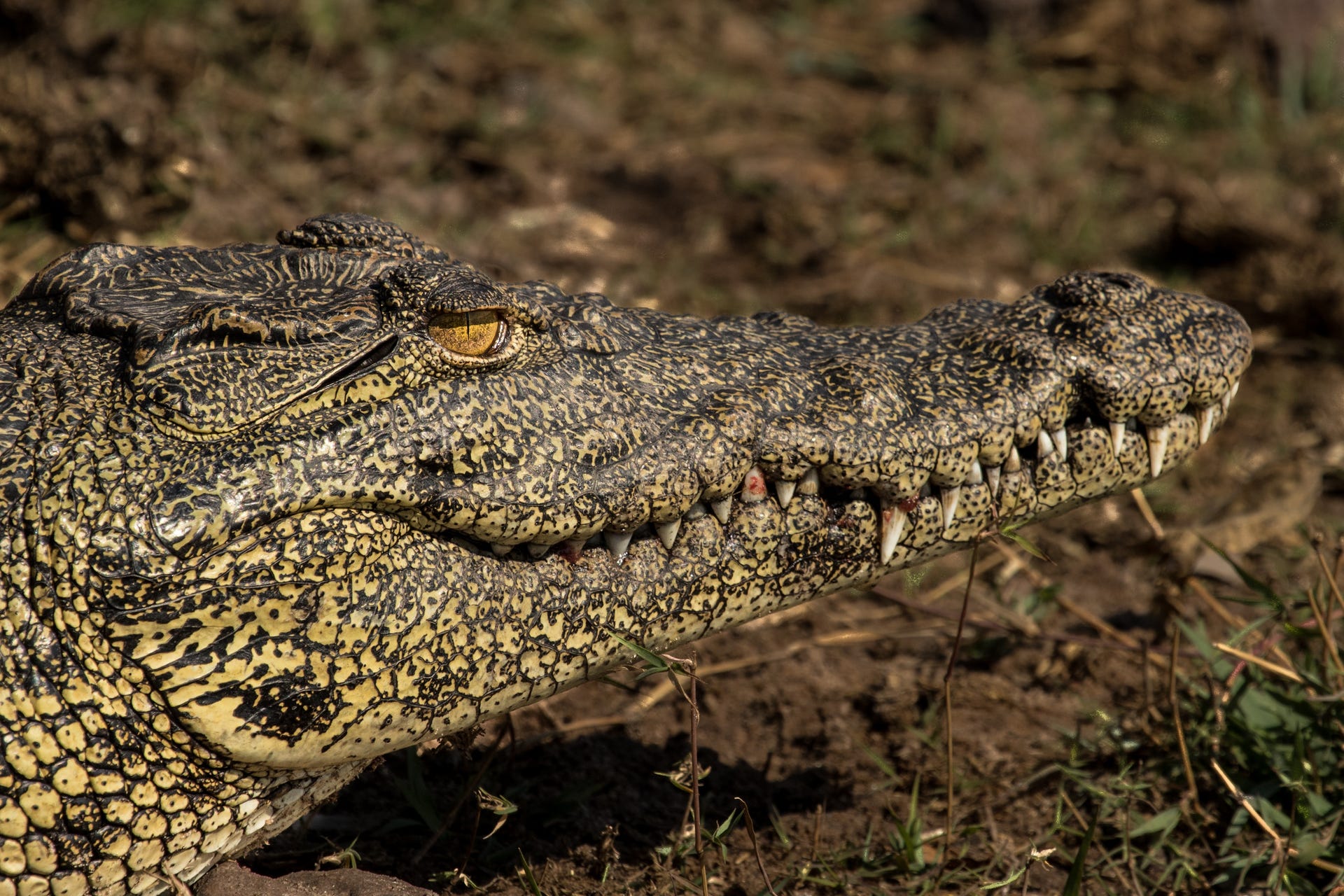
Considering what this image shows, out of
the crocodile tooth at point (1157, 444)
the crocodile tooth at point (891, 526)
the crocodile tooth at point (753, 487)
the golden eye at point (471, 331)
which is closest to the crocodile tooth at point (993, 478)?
the crocodile tooth at point (891, 526)

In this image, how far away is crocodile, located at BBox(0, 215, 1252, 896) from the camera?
2.15 metres

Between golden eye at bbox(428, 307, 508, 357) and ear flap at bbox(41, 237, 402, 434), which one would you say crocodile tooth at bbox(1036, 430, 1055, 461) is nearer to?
golden eye at bbox(428, 307, 508, 357)

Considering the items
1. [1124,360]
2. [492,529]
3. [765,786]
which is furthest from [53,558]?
[1124,360]

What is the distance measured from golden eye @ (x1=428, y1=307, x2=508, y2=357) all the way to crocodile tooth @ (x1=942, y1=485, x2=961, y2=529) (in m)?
1.03

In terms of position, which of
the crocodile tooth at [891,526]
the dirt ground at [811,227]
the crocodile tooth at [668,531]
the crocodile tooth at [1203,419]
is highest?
the crocodile tooth at [1203,419]

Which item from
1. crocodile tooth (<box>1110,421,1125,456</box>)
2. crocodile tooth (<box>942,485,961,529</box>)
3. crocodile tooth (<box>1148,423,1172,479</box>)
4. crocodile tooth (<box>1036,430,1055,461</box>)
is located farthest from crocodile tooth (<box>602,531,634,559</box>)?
crocodile tooth (<box>1148,423,1172,479</box>)

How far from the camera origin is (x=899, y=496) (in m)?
2.61

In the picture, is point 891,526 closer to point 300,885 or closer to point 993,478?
point 993,478

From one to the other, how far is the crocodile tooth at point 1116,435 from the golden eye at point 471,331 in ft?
4.57

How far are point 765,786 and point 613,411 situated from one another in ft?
4.17

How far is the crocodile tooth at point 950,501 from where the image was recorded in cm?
267

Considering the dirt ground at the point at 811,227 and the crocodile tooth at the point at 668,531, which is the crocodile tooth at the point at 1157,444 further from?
the crocodile tooth at the point at 668,531

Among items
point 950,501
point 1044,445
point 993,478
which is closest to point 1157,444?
point 1044,445

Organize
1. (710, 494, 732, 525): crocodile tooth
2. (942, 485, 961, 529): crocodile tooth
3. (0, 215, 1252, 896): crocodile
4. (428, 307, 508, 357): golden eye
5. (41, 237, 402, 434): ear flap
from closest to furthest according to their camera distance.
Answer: (0, 215, 1252, 896): crocodile
(41, 237, 402, 434): ear flap
(428, 307, 508, 357): golden eye
(710, 494, 732, 525): crocodile tooth
(942, 485, 961, 529): crocodile tooth
